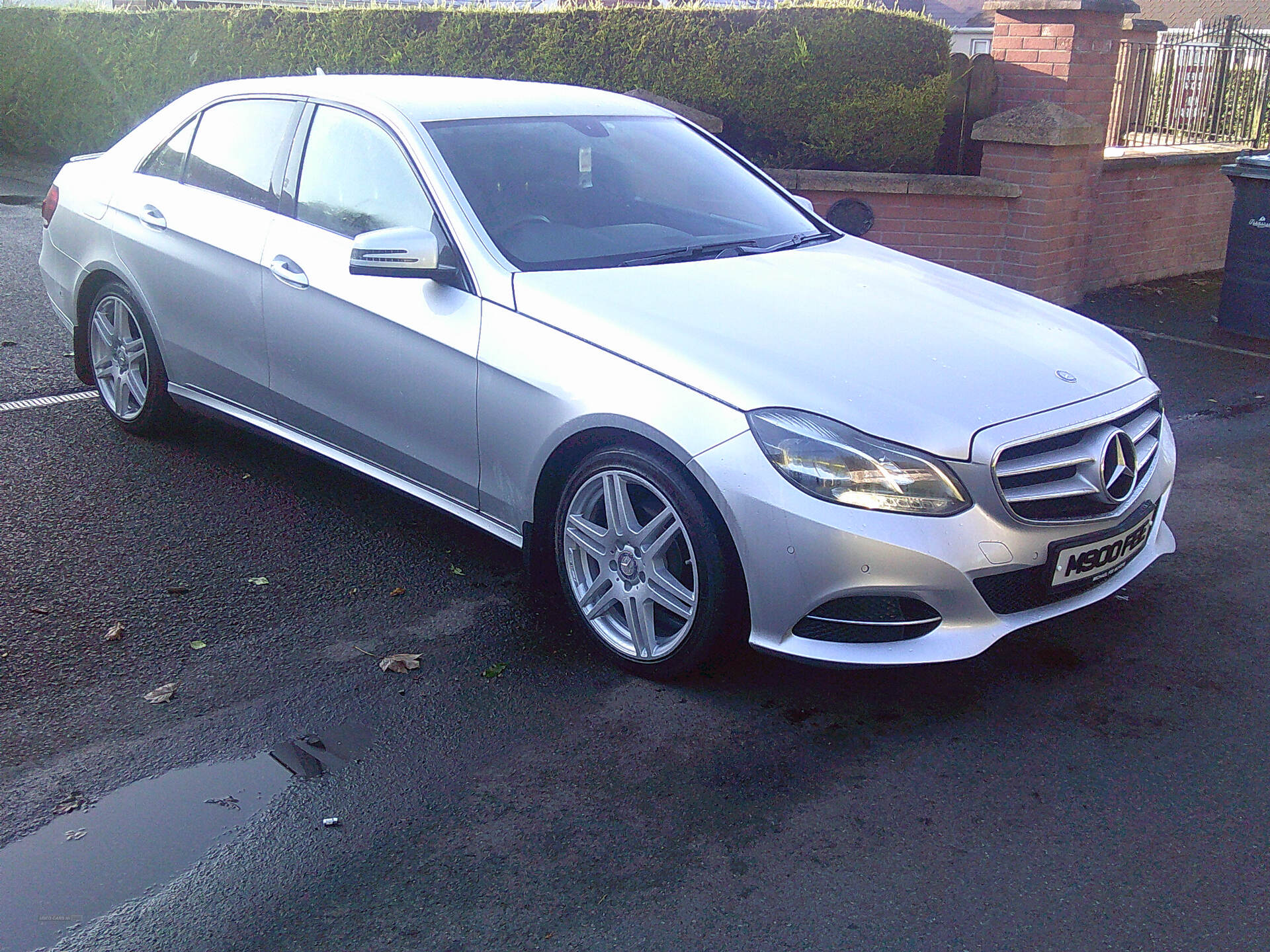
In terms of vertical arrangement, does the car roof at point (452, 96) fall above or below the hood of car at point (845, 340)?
above

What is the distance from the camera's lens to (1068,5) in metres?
8.64

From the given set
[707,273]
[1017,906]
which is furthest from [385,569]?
[1017,906]

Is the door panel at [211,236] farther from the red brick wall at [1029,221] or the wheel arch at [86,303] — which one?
the red brick wall at [1029,221]

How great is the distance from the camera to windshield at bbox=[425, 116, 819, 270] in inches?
166

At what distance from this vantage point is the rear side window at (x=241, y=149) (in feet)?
16.1

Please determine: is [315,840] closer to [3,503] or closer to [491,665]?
[491,665]

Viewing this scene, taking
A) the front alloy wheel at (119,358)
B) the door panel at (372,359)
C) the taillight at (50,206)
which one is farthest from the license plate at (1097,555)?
the taillight at (50,206)

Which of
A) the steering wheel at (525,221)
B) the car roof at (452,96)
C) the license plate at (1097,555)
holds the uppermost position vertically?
the car roof at (452,96)

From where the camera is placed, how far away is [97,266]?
5602 millimetres

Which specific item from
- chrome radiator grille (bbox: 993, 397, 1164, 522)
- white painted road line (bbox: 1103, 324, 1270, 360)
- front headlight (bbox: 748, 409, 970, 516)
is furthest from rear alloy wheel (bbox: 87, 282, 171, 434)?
white painted road line (bbox: 1103, 324, 1270, 360)

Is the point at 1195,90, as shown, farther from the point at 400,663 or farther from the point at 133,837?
the point at 133,837

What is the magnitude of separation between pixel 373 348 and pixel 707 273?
1158 millimetres

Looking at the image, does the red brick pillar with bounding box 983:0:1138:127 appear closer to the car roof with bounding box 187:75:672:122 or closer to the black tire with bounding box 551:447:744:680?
the car roof with bounding box 187:75:672:122

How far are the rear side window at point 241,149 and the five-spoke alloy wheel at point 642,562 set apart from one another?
1.96 metres
